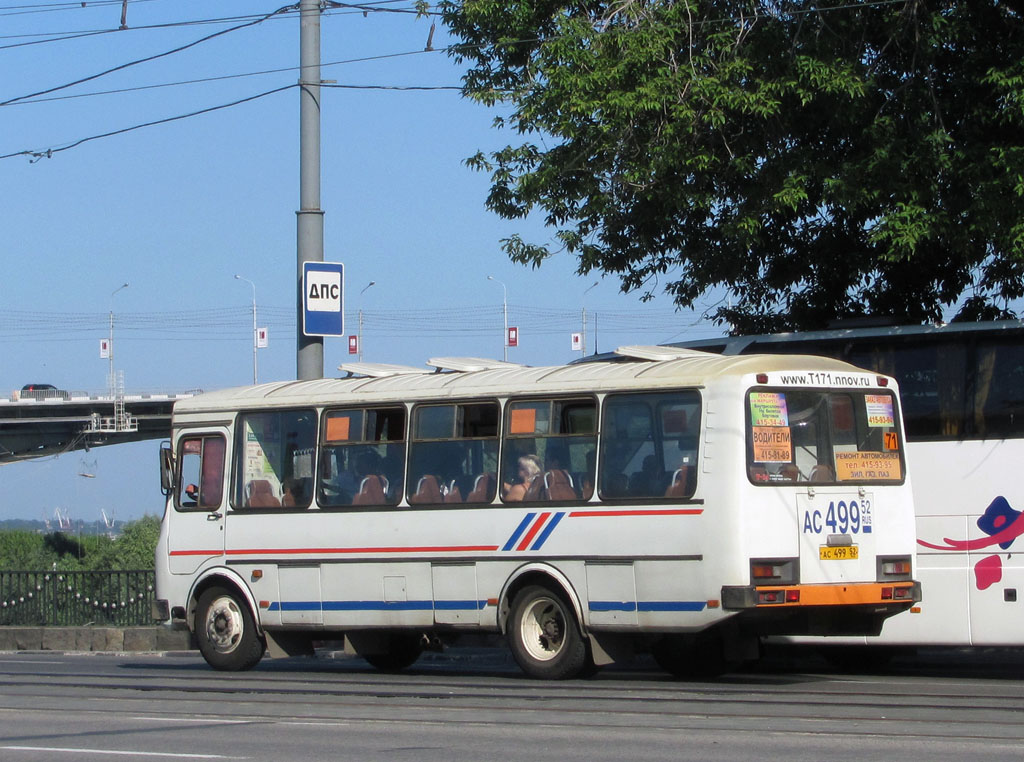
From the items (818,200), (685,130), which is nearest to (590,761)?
(685,130)

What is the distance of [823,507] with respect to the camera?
13.0 meters

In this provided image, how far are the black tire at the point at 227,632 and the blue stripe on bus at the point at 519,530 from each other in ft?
10.4

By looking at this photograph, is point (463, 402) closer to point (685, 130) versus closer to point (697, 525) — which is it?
point (697, 525)

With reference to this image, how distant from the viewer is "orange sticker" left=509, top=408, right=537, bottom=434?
46.2ft

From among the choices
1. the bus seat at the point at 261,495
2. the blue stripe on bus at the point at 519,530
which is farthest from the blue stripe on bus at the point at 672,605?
the bus seat at the point at 261,495

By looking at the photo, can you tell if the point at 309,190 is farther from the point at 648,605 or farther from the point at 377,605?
the point at 648,605

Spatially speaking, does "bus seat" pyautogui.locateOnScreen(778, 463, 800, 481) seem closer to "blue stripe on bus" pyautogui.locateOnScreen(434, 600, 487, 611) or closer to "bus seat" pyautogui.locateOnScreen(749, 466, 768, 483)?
"bus seat" pyautogui.locateOnScreen(749, 466, 768, 483)

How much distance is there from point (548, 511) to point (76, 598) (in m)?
11.0

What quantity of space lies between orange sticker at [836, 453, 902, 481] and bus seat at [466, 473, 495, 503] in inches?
Result: 122

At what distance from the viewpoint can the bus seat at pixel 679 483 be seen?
12984mm

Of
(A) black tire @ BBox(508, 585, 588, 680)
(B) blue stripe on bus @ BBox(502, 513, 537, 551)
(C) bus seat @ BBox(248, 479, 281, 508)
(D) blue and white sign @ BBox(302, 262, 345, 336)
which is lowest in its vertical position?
(A) black tire @ BBox(508, 585, 588, 680)

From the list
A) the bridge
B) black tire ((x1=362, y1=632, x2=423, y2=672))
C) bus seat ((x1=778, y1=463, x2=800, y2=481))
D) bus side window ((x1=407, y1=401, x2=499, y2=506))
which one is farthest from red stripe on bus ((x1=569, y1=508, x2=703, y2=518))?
the bridge

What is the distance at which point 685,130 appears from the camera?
1698cm

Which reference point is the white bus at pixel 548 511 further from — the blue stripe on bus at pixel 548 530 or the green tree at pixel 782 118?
the green tree at pixel 782 118
